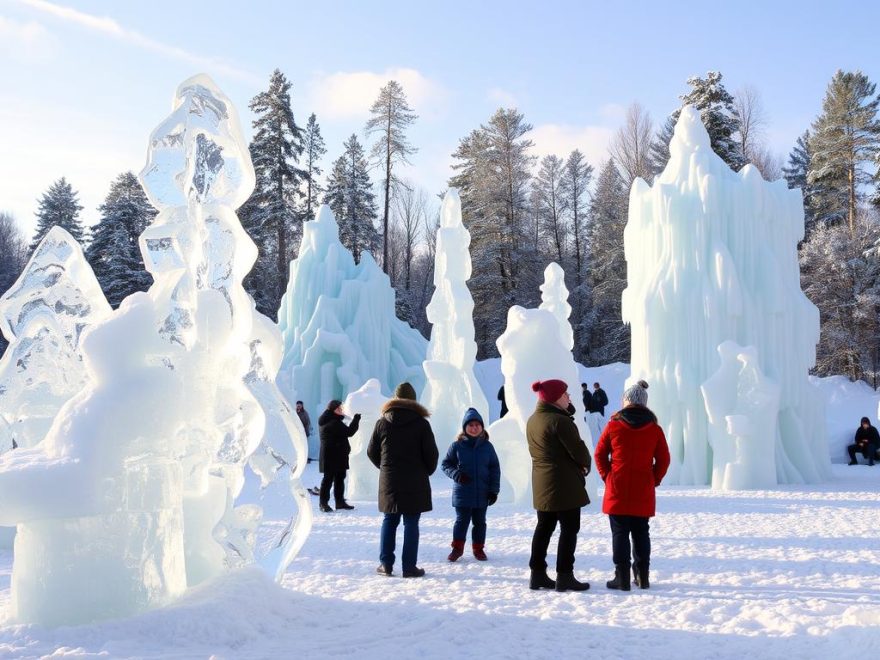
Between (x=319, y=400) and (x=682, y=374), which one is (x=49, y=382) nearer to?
(x=682, y=374)

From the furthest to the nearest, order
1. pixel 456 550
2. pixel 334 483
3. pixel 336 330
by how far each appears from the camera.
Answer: pixel 336 330
pixel 334 483
pixel 456 550

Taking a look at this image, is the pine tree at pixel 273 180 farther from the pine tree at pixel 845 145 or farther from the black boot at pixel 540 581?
the black boot at pixel 540 581

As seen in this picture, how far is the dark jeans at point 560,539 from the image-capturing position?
5.65 metres

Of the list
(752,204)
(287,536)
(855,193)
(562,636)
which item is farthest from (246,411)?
(855,193)

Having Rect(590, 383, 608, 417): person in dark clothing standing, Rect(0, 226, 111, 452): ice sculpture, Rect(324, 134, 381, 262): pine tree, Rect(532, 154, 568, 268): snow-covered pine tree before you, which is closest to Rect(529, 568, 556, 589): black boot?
Rect(0, 226, 111, 452): ice sculpture

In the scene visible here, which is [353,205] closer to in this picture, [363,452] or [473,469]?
[363,452]

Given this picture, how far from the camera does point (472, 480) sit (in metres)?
7.08

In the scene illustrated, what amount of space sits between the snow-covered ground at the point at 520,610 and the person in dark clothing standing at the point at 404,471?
0.28 metres

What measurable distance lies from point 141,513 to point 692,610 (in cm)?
361

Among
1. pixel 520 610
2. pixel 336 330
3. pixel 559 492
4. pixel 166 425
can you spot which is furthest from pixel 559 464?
pixel 336 330

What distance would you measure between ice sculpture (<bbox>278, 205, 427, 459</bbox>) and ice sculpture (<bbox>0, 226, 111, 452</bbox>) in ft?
43.3

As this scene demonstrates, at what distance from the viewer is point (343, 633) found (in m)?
4.54

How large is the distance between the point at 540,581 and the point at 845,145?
106 ft

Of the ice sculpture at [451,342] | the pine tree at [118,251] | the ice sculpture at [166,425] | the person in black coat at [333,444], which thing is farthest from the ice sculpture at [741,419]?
the pine tree at [118,251]
